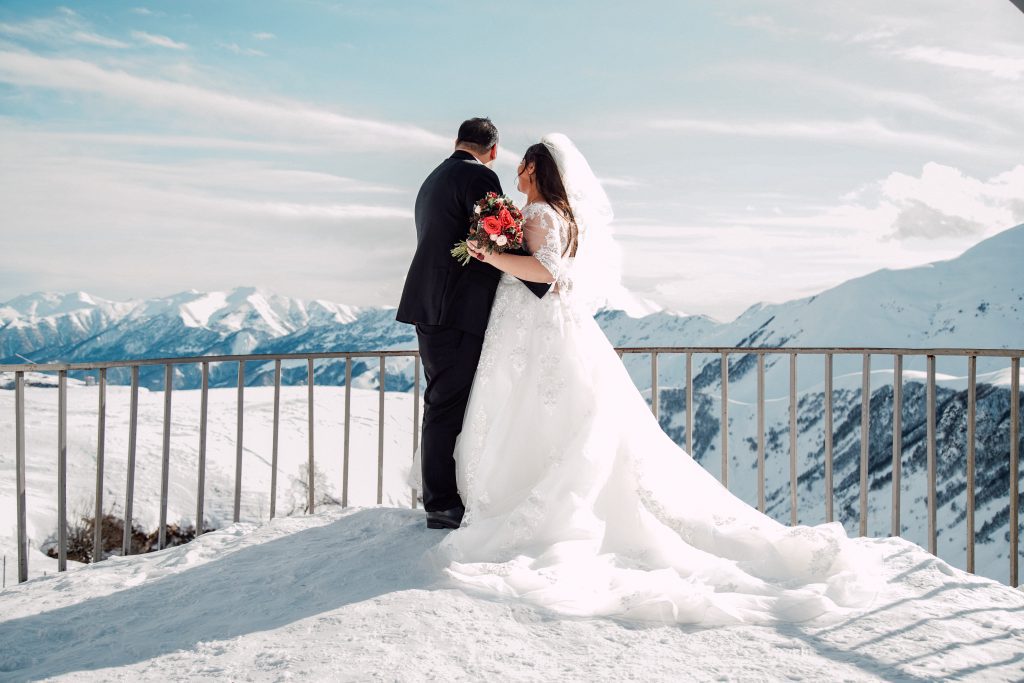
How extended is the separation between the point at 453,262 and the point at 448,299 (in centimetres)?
16

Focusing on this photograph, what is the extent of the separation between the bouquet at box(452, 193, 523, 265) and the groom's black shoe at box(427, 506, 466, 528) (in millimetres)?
1199

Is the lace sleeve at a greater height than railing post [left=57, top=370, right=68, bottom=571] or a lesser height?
greater

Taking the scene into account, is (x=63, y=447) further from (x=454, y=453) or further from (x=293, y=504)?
(x=293, y=504)

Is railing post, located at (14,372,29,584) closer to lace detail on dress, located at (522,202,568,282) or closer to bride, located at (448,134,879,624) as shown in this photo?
bride, located at (448,134,879,624)

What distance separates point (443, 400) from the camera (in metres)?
3.33

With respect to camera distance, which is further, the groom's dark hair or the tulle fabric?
the groom's dark hair

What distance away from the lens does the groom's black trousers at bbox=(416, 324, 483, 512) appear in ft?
10.9

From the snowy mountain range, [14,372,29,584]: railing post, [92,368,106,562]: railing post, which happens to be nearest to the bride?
[92,368,106,562]: railing post

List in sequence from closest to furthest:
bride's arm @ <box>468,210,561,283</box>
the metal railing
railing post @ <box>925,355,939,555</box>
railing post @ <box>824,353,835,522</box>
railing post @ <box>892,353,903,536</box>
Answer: bride's arm @ <box>468,210,561,283</box> < the metal railing < railing post @ <box>925,355,939,555</box> < railing post @ <box>892,353,903,536</box> < railing post @ <box>824,353,835,522</box>

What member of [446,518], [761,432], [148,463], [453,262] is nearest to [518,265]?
[453,262]

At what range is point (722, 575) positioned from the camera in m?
2.62

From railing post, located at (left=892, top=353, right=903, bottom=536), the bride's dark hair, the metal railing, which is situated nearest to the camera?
the bride's dark hair

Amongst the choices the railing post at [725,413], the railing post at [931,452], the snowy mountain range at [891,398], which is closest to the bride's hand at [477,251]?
the railing post at [725,413]

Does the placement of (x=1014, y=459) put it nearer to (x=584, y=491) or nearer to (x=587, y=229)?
(x=584, y=491)
